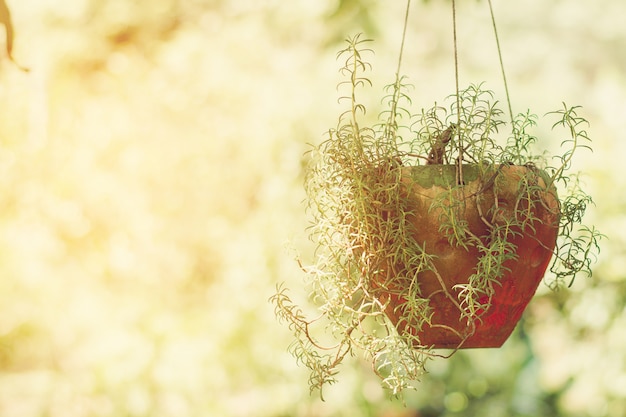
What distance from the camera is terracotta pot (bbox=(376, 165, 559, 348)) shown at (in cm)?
90

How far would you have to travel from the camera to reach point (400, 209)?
91 centimetres

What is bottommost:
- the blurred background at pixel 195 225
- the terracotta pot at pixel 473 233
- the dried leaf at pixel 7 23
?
the terracotta pot at pixel 473 233

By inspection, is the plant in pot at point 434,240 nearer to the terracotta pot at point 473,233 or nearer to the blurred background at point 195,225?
the terracotta pot at point 473,233

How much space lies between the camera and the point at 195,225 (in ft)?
10.5

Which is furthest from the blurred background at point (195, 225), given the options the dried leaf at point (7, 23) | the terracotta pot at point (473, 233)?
the terracotta pot at point (473, 233)

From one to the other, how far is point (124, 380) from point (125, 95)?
1.32 m

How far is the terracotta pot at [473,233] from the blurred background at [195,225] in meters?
1.71

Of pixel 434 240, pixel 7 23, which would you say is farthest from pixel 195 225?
pixel 434 240

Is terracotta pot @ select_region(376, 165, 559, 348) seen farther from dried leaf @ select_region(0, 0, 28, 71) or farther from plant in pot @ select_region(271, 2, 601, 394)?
dried leaf @ select_region(0, 0, 28, 71)

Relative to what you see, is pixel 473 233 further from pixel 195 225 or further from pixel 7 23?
pixel 195 225

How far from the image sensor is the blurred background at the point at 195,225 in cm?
268

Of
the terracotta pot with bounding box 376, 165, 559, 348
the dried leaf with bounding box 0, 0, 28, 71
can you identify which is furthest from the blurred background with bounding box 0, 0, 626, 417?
the terracotta pot with bounding box 376, 165, 559, 348

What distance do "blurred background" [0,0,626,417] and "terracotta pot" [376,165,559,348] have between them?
5.61 feet

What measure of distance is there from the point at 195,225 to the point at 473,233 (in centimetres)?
242
